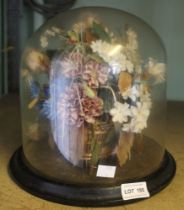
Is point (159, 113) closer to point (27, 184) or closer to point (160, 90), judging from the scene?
point (160, 90)

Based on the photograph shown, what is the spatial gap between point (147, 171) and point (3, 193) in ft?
0.89

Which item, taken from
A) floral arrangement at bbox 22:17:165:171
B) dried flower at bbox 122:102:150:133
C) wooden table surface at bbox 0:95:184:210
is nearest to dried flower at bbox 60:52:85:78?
floral arrangement at bbox 22:17:165:171

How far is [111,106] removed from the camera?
635 mm

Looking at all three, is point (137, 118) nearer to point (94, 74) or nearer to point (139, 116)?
point (139, 116)

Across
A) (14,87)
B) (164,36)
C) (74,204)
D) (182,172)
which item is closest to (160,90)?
(182,172)

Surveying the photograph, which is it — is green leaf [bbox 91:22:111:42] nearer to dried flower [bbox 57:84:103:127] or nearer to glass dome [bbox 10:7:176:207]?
glass dome [bbox 10:7:176:207]

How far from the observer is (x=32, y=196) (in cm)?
63

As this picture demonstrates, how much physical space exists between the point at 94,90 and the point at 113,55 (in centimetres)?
8

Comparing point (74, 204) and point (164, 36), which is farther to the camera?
point (164, 36)

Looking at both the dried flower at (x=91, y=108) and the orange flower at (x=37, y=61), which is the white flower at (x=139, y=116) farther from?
the orange flower at (x=37, y=61)

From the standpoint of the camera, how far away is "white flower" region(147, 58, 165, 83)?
2.33ft

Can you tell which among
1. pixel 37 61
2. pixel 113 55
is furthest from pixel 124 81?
pixel 37 61

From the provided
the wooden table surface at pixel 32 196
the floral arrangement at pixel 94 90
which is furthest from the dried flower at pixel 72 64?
the wooden table surface at pixel 32 196

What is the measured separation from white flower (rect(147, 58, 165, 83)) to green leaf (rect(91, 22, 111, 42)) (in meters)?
0.11
